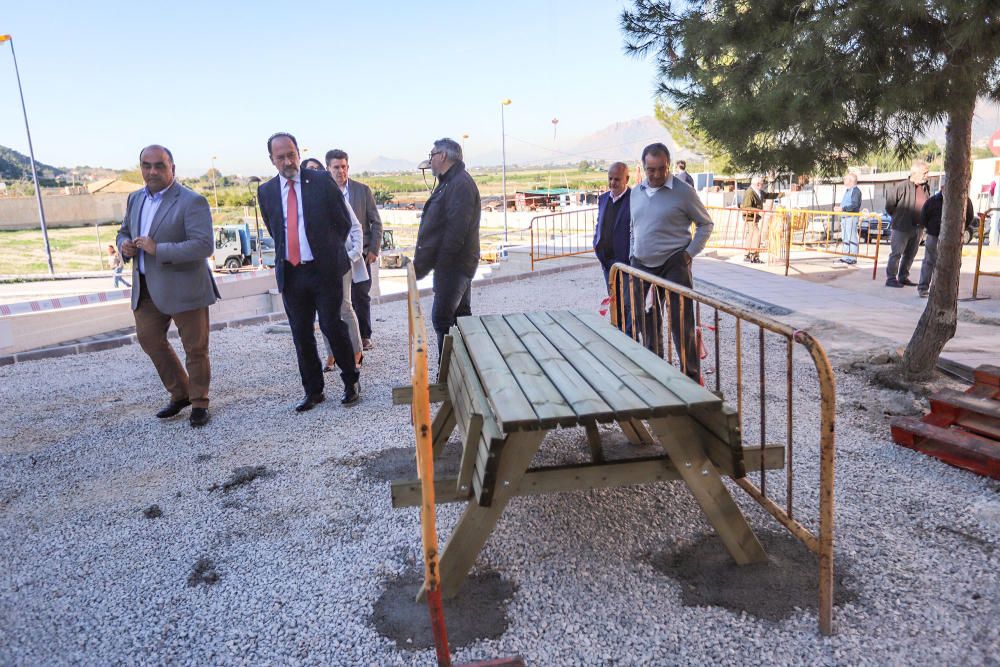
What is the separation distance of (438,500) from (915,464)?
2778 millimetres

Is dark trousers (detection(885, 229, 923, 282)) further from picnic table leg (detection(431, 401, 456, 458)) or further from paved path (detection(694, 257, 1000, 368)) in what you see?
picnic table leg (detection(431, 401, 456, 458))

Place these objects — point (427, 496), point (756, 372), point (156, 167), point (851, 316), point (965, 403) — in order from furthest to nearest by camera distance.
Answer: point (851, 316) → point (756, 372) → point (156, 167) → point (965, 403) → point (427, 496)

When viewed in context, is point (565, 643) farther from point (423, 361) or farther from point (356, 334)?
point (356, 334)

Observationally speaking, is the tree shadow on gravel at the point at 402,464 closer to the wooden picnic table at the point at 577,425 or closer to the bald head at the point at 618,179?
the wooden picnic table at the point at 577,425

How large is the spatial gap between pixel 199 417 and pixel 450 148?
106 inches

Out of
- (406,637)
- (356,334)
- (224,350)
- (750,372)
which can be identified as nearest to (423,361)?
(406,637)

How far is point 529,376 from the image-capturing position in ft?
9.30

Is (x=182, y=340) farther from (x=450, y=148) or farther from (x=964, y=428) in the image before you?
(x=964, y=428)

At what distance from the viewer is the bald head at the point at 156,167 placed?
4602mm

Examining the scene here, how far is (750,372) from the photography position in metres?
5.75

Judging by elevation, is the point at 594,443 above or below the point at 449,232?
below

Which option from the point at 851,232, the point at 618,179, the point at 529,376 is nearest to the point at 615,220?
the point at 618,179

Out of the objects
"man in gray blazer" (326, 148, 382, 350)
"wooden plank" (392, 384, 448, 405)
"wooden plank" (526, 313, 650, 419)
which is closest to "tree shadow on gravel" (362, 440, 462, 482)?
"wooden plank" (392, 384, 448, 405)

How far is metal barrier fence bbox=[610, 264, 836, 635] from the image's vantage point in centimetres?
234
